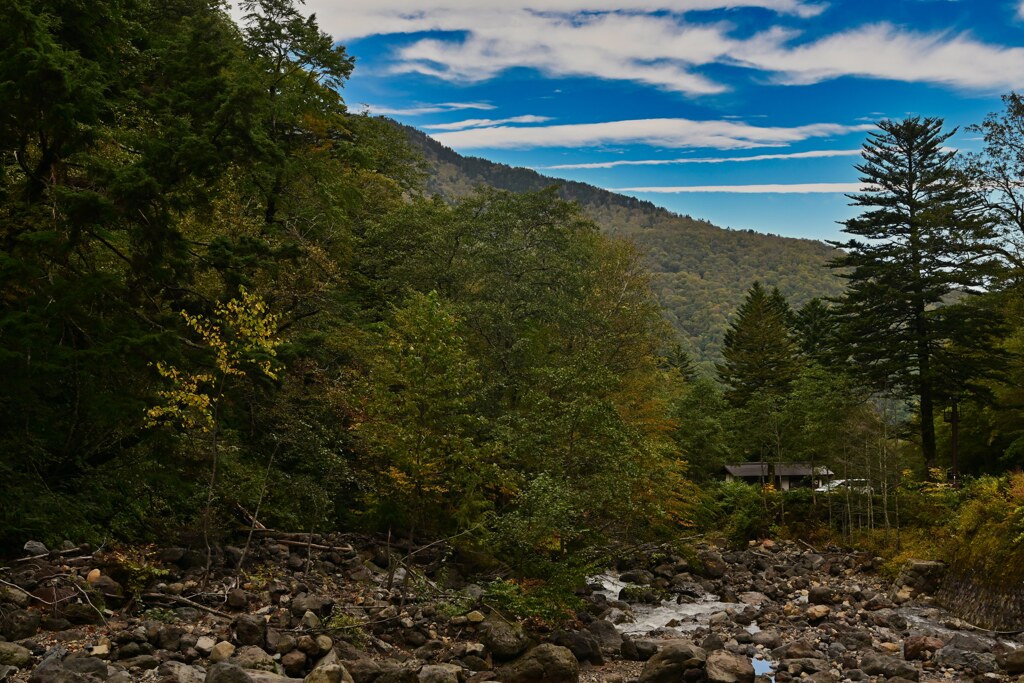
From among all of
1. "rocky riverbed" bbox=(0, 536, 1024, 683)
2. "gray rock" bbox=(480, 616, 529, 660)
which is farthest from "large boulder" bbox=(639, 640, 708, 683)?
"gray rock" bbox=(480, 616, 529, 660)

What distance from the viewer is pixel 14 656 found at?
27.9ft

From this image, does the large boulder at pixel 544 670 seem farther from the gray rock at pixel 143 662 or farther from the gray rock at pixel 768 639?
the gray rock at pixel 143 662

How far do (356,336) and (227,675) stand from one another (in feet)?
43.4

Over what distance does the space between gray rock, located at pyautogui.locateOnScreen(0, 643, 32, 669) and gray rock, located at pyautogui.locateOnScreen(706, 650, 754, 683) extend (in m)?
10.3

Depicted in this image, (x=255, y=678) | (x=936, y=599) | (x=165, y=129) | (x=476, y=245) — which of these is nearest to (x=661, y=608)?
(x=936, y=599)

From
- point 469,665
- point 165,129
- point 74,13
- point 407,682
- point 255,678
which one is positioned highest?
point 74,13

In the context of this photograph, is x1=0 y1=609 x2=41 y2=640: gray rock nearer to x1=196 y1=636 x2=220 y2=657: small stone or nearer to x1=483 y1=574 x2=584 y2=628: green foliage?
x1=196 y1=636 x2=220 y2=657: small stone

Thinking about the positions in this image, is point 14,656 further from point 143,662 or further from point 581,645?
point 581,645

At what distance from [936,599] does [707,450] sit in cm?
1838

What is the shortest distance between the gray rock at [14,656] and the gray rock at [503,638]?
7.88 metres

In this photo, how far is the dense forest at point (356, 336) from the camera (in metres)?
12.2

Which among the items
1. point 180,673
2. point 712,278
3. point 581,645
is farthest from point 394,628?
point 712,278

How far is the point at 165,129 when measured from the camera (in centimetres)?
1359

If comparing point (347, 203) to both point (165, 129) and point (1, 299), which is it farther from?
point (1, 299)
